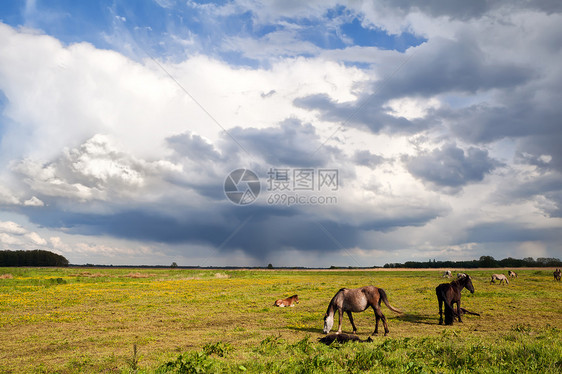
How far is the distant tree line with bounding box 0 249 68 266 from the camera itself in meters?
150

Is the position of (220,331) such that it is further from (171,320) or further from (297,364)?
(297,364)

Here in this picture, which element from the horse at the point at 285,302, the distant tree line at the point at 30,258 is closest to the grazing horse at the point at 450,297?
the horse at the point at 285,302

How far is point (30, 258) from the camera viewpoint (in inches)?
6068

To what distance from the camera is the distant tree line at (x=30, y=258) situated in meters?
150

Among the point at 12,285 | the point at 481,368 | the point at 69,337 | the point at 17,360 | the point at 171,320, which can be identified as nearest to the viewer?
the point at 481,368

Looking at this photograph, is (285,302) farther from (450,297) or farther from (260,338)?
(450,297)

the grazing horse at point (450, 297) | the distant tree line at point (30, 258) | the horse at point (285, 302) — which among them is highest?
the grazing horse at point (450, 297)

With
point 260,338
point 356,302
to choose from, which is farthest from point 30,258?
point 356,302

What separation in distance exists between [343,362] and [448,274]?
57.3 metres

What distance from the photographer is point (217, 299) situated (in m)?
29.8

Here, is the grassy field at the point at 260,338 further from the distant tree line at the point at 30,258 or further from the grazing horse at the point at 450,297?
the distant tree line at the point at 30,258

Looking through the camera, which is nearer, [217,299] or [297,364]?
→ [297,364]

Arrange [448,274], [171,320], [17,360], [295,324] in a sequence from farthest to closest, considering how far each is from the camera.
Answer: [448,274]
[171,320]
[295,324]
[17,360]

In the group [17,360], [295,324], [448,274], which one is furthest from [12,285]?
[448,274]
